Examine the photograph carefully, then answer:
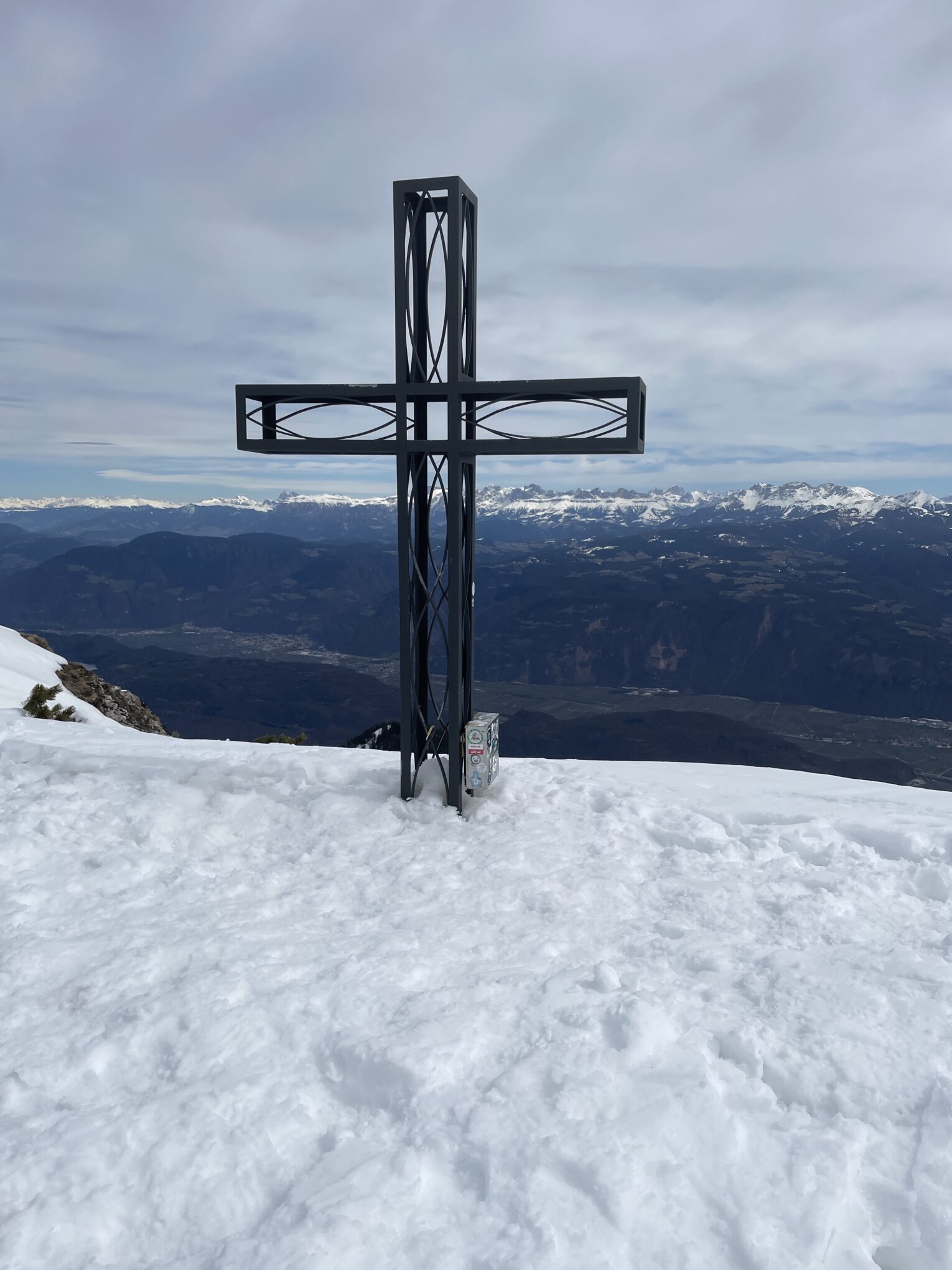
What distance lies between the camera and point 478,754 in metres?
8.03

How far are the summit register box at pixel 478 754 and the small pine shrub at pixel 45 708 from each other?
11.1 meters

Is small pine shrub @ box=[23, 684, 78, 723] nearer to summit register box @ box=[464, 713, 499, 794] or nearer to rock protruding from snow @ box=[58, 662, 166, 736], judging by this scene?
rock protruding from snow @ box=[58, 662, 166, 736]

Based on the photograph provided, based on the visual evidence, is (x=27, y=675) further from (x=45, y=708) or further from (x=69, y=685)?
(x=45, y=708)

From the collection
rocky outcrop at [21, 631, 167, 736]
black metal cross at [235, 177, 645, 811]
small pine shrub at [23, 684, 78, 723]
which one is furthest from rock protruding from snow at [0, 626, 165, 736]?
black metal cross at [235, 177, 645, 811]

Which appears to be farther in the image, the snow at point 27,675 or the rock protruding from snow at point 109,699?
the rock protruding from snow at point 109,699

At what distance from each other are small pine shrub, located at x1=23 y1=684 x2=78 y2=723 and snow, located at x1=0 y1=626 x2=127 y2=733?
33 cm

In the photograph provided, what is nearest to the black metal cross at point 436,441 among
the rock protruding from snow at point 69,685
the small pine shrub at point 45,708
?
the small pine shrub at point 45,708

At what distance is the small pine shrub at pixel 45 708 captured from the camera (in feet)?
53.6

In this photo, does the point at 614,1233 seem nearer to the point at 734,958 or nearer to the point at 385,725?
the point at 734,958

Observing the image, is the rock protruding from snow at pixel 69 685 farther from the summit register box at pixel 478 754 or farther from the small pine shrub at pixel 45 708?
the summit register box at pixel 478 754

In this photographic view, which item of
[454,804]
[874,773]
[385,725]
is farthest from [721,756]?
[454,804]

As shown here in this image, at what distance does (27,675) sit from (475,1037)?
23.8 m

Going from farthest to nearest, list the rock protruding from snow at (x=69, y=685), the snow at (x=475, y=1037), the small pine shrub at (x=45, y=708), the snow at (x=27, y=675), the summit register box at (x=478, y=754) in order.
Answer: the rock protruding from snow at (x=69, y=685) → the snow at (x=27, y=675) → the small pine shrub at (x=45, y=708) → the summit register box at (x=478, y=754) → the snow at (x=475, y=1037)

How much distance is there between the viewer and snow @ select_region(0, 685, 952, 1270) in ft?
11.2
